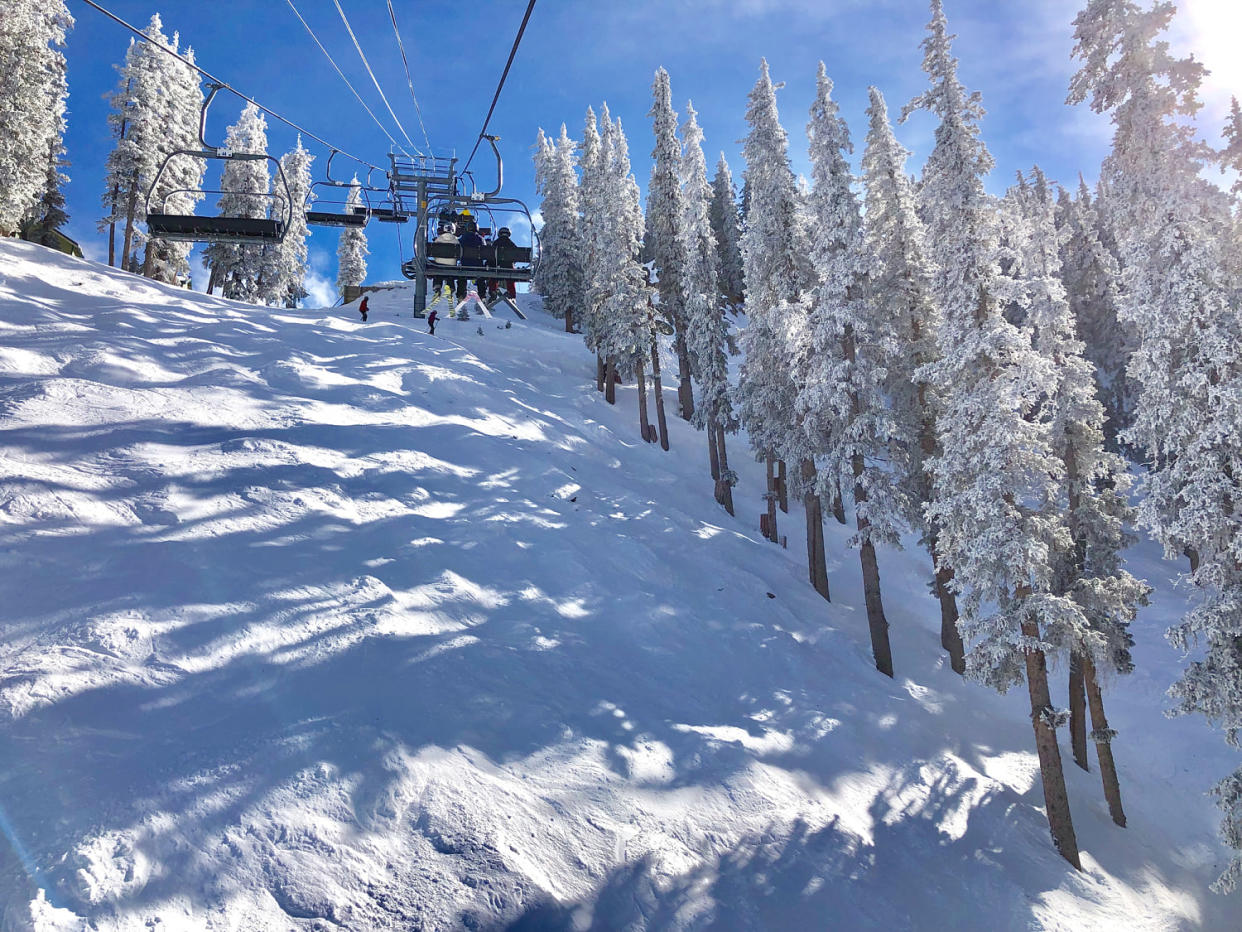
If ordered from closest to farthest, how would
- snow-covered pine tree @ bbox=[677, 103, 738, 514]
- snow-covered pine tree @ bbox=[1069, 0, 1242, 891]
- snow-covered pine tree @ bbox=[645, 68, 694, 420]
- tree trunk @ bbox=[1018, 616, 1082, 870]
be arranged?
1. snow-covered pine tree @ bbox=[1069, 0, 1242, 891]
2. tree trunk @ bbox=[1018, 616, 1082, 870]
3. snow-covered pine tree @ bbox=[677, 103, 738, 514]
4. snow-covered pine tree @ bbox=[645, 68, 694, 420]

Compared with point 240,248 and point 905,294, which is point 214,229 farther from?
point 240,248

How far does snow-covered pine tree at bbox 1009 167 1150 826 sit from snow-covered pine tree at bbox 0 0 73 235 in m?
34.4

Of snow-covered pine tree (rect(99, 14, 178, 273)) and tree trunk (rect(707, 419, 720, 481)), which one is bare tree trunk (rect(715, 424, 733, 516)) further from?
snow-covered pine tree (rect(99, 14, 178, 273))

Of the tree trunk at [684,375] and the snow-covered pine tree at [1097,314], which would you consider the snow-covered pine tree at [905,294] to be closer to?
the tree trunk at [684,375]

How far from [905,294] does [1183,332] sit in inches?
404

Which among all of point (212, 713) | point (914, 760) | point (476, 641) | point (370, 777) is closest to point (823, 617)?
point (914, 760)

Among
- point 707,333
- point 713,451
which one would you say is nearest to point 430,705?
point 713,451

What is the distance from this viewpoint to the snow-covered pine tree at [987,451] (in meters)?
13.2

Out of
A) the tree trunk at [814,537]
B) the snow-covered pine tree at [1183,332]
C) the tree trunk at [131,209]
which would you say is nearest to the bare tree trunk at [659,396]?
the tree trunk at [814,537]

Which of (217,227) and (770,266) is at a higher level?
(770,266)

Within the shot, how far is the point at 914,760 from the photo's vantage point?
13703 mm

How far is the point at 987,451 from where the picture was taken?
13586mm

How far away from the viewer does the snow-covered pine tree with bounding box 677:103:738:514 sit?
28391 millimetres

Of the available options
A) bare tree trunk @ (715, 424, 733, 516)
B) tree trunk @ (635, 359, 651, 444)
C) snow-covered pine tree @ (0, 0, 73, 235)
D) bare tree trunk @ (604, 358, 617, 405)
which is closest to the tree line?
bare tree trunk @ (715, 424, 733, 516)
